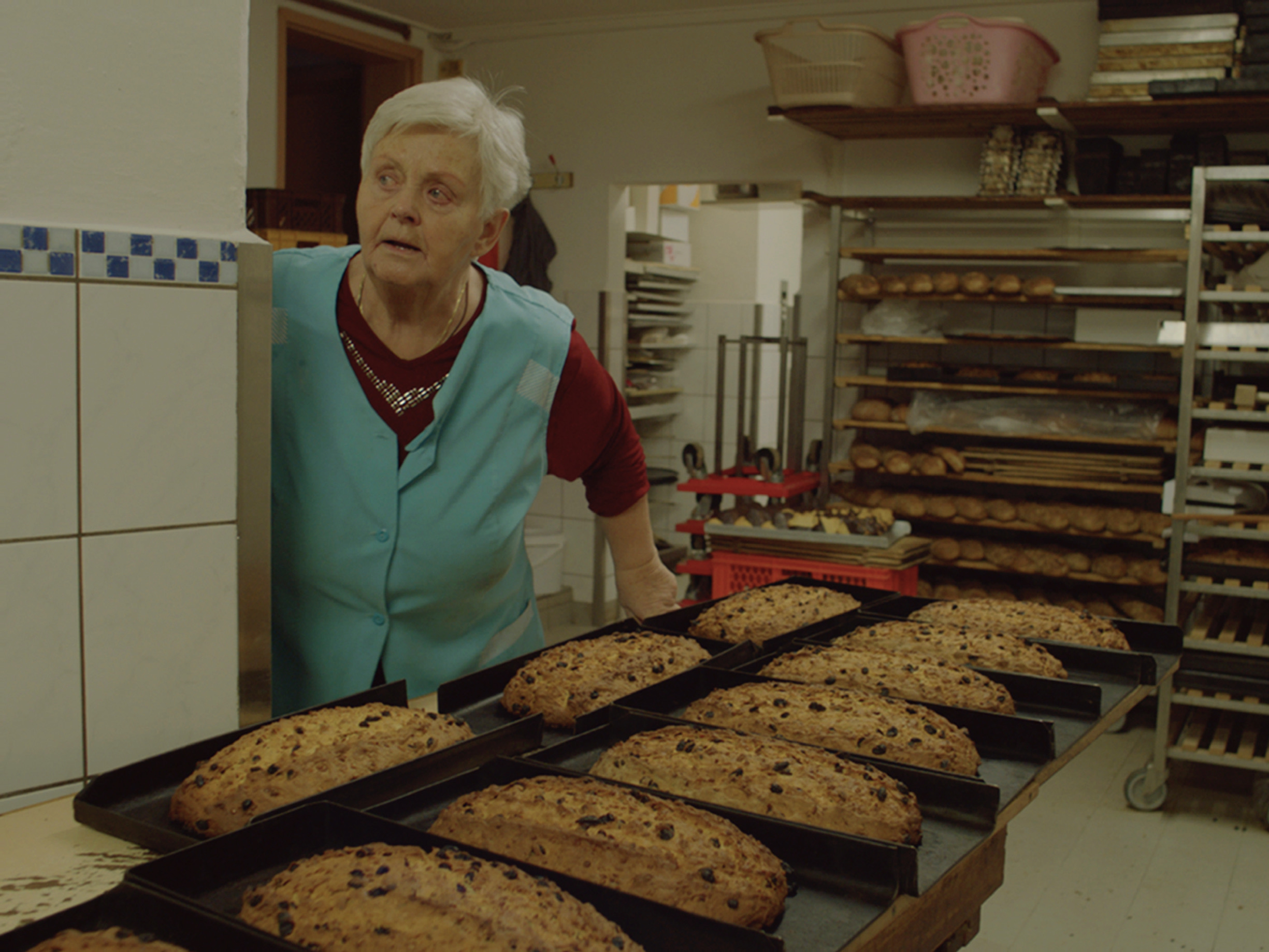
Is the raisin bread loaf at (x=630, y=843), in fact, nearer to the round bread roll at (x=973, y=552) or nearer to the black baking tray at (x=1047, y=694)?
the black baking tray at (x=1047, y=694)

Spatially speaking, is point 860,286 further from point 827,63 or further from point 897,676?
point 897,676

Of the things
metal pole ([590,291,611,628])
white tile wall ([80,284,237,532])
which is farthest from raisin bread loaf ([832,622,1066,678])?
metal pole ([590,291,611,628])

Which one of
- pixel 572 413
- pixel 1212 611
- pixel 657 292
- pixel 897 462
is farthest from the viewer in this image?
pixel 657 292

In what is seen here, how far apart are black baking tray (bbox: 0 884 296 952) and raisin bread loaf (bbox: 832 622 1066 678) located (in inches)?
44.9

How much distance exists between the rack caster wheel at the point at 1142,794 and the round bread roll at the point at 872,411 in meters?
1.74

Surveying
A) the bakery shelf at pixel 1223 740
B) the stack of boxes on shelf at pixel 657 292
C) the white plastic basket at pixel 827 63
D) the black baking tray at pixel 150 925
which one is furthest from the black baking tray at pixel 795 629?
the stack of boxes on shelf at pixel 657 292

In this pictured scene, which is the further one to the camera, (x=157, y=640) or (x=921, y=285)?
(x=921, y=285)

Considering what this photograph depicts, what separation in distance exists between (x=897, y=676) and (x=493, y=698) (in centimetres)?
58

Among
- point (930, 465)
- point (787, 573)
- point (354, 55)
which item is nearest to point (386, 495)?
point (787, 573)

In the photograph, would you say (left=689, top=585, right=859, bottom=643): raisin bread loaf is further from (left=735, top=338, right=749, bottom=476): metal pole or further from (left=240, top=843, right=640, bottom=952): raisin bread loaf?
(left=735, top=338, right=749, bottom=476): metal pole

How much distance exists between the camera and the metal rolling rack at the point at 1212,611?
368 centimetres

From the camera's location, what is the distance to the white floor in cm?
302

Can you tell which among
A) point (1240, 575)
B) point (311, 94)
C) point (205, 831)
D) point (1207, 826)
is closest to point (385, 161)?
point (205, 831)

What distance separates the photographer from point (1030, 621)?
1978 millimetres
